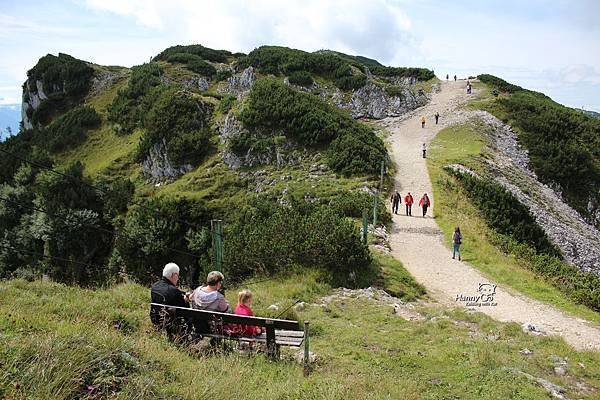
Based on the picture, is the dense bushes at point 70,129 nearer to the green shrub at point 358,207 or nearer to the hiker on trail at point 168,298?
the green shrub at point 358,207

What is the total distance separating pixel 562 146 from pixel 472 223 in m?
20.6

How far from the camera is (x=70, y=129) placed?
48.3 metres

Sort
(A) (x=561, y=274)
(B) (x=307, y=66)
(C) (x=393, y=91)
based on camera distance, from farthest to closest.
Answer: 1. (B) (x=307, y=66)
2. (C) (x=393, y=91)
3. (A) (x=561, y=274)

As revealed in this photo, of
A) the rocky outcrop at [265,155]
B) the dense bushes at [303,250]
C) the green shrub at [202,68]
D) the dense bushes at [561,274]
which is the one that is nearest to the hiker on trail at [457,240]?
the dense bushes at [561,274]

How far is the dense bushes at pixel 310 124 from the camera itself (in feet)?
100

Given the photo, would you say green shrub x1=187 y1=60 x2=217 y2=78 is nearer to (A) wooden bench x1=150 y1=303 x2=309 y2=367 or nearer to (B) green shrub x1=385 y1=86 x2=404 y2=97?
(B) green shrub x1=385 y1=86 x2=404 y2=97

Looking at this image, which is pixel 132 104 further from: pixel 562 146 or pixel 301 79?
pixel 562 146

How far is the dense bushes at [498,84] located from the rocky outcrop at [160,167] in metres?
39.4

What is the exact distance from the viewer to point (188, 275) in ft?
78.8

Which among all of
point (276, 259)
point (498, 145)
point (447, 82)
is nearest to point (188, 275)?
point (276, 259)

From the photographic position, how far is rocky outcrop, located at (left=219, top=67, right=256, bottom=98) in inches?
2090

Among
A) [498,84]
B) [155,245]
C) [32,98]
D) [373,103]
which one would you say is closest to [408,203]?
[155,245]

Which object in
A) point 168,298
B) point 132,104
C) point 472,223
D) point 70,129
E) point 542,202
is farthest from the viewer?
point 132,104

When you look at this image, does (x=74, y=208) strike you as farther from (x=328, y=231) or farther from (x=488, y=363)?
(x=488, y=363)
